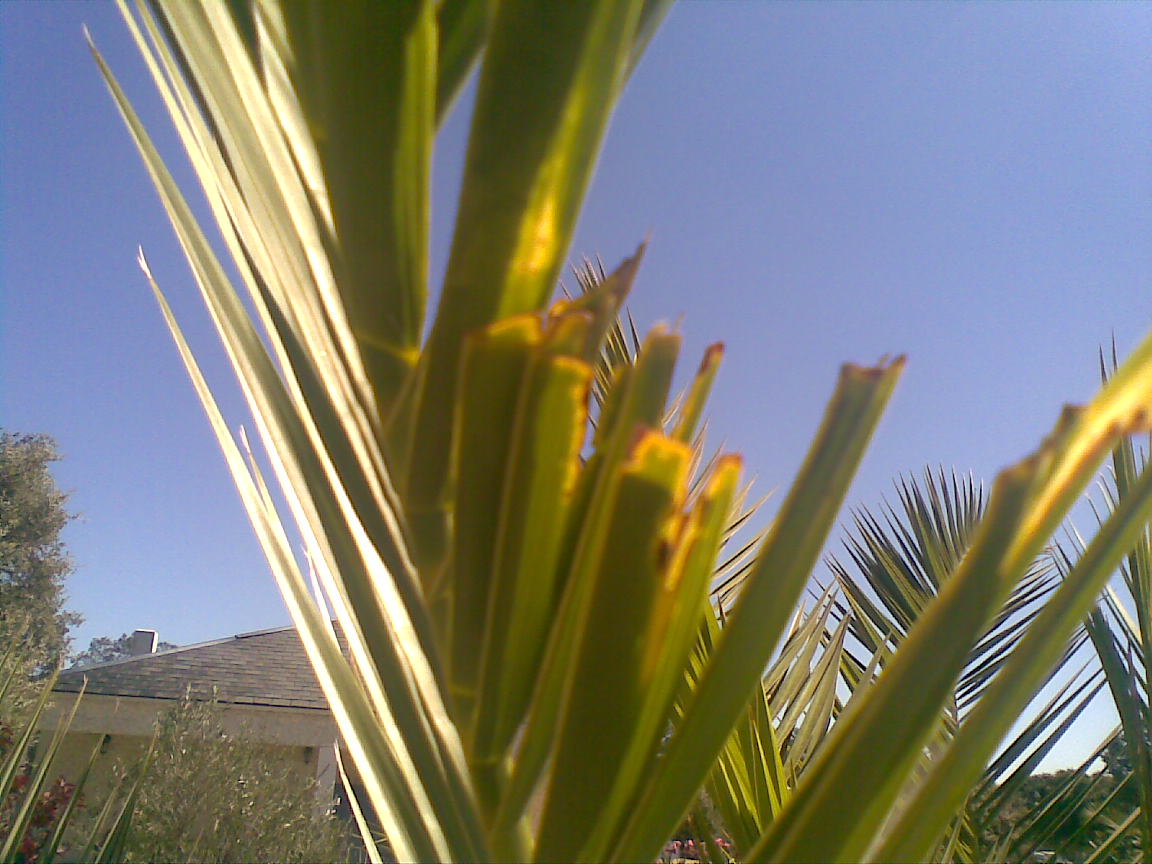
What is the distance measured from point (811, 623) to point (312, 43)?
1369 mm

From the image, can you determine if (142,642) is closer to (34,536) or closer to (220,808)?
(34,536)

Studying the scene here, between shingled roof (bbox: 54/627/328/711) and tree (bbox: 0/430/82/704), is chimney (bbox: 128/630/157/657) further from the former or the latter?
shingled roof (bbox: 54/627/328/711)

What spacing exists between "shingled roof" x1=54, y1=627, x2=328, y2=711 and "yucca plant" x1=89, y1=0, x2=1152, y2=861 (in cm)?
1117

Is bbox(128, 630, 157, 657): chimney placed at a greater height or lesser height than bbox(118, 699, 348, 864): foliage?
greater

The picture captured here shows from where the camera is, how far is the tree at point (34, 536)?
1384 cm

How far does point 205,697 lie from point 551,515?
11.9 metres

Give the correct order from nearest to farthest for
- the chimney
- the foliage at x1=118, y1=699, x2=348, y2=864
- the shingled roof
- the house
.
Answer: the foliage at x1=118, y1=699, x2=348, y2=864 < the house < the shingled roof < the chimney

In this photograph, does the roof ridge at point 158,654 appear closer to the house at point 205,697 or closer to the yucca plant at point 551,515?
the house at point 205,697

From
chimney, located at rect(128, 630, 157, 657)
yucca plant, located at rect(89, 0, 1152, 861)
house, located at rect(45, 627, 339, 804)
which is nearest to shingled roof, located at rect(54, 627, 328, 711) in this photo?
house, located at rect(45, 627, 339, 804)

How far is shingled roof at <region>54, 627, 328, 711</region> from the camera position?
1124 centimetres

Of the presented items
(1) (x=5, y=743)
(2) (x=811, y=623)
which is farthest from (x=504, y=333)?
(1) (x=5, y=743)

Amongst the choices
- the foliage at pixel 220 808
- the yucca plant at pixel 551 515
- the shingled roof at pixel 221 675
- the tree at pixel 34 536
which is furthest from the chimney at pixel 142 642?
the yucca plant at pixel 551 515

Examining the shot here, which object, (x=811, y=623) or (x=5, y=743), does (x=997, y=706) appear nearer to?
(x=811, y=623)

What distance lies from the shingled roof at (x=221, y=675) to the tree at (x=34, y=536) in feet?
7.30
